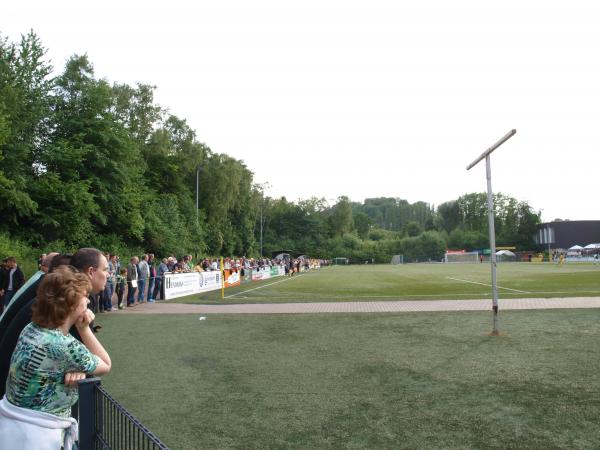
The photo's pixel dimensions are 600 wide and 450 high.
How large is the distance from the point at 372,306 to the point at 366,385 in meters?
10.1

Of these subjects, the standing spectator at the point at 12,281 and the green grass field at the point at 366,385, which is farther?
the standing spectator at the point at 12,281

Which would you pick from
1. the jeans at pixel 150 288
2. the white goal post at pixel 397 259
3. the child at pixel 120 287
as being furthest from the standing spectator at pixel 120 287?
the white goal post at pixel 397 259

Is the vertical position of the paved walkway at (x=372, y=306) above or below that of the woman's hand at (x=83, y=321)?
below

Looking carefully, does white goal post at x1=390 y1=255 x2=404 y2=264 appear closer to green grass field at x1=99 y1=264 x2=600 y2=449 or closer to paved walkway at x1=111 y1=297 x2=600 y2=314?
paved walkway at x1=111 y1=297 x2=600 y2=314

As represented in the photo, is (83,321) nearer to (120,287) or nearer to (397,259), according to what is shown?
(120,287)

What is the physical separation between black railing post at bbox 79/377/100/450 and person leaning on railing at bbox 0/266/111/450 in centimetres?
5

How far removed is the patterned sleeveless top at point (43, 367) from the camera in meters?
2.49

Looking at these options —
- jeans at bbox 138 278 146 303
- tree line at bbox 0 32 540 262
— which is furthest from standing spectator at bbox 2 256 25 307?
tree line at bbox 0 32 540 262

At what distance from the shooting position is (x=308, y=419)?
18.4 ft

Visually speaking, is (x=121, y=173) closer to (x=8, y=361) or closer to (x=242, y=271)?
(x=242, y=271)

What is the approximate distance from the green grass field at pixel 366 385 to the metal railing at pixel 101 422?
2.21 meters

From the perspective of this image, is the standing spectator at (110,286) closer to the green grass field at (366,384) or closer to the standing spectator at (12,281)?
the standing spectator at (12,281)

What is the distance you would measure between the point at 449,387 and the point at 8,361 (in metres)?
5.45

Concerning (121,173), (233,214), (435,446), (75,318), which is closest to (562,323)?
(435,446)
